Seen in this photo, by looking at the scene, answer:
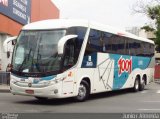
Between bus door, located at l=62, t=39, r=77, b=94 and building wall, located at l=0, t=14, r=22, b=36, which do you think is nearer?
bus door, located at l=62, t=39, r=77, b=94

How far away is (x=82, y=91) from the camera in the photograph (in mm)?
17547

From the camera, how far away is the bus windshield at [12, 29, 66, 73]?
15984 millimetres

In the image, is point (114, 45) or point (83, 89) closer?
point (83, 89)

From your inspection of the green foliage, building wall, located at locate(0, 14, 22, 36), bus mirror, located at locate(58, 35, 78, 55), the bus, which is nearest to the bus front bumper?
the bus

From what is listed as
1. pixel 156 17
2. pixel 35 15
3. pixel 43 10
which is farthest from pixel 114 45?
pixel 156 17

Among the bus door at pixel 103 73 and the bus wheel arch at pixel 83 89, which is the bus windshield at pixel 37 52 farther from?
the bus door at pixel 103 73

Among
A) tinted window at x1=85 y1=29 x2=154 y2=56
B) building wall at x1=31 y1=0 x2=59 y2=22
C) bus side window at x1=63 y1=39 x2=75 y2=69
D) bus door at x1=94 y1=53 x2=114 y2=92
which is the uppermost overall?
building wall at x1=31 y1=0 x2=59 y2=22

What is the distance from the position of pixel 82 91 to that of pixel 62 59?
83.9 inches

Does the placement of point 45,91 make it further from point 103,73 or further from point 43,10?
point 43,10

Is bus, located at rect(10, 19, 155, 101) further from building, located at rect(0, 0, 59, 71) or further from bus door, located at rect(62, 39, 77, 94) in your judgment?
building, located at rect(0, 0, 59, 71)

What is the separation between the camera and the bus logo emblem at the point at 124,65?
21266 millimetres

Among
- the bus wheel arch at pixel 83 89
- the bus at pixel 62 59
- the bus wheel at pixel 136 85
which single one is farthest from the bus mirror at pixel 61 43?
the bus wheel at pixel 136 85

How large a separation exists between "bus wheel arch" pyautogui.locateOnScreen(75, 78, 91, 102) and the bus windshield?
74.3 inches

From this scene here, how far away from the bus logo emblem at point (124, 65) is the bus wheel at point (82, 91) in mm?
3804
